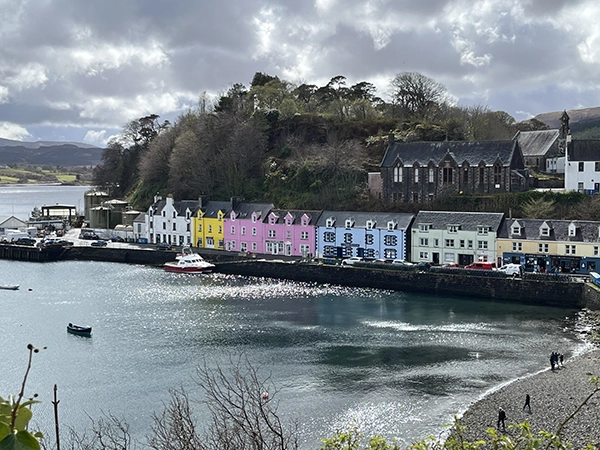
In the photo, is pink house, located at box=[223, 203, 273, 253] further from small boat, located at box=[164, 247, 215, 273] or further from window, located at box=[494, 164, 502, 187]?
window, located at box=[494, 164, 502, 187]

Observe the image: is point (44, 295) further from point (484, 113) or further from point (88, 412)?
point (484, 113)

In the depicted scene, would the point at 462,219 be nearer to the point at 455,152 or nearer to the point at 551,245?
the point at 551,245

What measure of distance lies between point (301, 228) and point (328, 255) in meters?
3.08

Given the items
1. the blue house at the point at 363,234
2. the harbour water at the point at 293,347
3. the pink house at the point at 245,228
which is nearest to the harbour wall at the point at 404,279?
the harbour water at the point at 293,347

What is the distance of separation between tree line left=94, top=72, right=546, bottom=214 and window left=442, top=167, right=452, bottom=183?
6.04 m

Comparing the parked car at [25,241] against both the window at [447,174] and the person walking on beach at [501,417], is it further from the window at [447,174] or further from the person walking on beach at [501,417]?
the person walking on beach at [501,417]

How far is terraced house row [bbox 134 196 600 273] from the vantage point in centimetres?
4003

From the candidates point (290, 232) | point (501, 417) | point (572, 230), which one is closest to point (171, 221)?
point (290, 232)

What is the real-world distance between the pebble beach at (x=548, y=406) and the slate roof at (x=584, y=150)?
89.6ft

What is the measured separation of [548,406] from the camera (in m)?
20.0

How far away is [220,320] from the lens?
109 ft

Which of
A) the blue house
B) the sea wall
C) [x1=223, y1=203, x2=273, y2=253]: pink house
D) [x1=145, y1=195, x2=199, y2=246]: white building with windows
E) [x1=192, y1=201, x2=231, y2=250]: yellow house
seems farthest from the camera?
[x1=145, y1=195, x2=199, y2=246]: white building with windows

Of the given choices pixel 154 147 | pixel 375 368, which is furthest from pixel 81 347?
pixel 154 147

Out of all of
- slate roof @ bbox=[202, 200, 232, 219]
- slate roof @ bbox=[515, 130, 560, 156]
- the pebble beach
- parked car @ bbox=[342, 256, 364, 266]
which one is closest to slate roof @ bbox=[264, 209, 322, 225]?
slate roof @ bbox=[202, 200, 232, 219]
